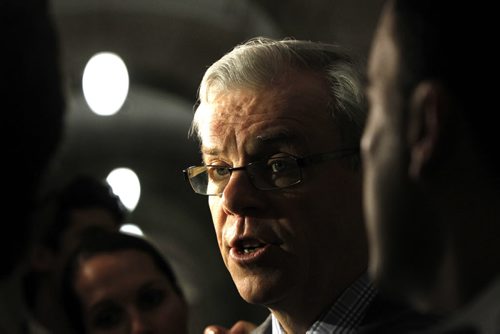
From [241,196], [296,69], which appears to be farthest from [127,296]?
[296,69]

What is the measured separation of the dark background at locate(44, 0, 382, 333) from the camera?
1821 millimetres

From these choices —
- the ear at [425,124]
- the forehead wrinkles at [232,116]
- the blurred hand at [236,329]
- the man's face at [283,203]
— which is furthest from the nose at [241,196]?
the ear at [425,124]

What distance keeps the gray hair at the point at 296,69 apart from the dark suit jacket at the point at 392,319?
1.27 feet

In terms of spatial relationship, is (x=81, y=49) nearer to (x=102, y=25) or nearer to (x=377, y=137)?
(x=102, y=25)

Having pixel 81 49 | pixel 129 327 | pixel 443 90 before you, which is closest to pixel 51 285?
pixel 129 327

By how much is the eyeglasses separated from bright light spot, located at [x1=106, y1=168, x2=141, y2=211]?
270mm

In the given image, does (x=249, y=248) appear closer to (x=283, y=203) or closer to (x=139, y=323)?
(x=283, y=203)

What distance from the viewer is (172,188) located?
88.6 inches

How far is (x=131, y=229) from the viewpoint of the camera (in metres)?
1.99

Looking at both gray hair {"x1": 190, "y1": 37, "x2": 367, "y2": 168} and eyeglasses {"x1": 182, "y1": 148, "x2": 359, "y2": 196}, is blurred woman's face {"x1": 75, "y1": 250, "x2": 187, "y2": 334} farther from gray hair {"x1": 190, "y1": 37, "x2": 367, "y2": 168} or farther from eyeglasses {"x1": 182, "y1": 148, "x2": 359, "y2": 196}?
gray hair {"x1": 190, "y1": 37, "x2": 367, "y2": 168}

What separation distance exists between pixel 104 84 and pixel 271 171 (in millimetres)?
457

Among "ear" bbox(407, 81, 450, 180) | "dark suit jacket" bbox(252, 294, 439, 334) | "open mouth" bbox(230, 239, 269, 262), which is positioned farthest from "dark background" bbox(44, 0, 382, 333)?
"ear" bbox(407, 81, 450, 180)

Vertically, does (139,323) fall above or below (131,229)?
below

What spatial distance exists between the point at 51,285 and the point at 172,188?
0.50 meters
